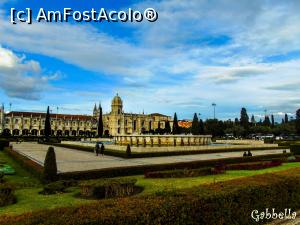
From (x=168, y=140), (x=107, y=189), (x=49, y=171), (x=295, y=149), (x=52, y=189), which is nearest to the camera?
(x=107, y=189)

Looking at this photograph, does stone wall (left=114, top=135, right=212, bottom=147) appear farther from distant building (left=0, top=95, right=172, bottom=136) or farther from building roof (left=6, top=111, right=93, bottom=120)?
building roof (left=6, top=111, right=93, bottom=120)

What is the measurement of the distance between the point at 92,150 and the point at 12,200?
24.2 m

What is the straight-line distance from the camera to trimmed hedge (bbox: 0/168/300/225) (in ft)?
18.5

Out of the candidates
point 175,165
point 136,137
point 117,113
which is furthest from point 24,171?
point 117,113

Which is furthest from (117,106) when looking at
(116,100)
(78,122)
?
(78,122)

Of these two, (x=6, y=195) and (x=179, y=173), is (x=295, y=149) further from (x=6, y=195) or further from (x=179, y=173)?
(x=6, y=195)

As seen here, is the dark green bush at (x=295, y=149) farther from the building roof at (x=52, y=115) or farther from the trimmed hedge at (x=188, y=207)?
the building roof at (x=52, y=115)

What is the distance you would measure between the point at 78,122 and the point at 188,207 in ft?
413

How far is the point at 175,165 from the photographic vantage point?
2030cm

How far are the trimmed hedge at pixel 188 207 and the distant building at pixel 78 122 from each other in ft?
303

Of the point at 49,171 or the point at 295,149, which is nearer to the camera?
the point at 49,171

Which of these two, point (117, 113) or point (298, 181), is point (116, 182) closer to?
point (298, 181)

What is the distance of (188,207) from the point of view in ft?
22.0

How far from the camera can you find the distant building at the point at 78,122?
114250mm
